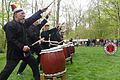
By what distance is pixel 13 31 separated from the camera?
23.9 ft

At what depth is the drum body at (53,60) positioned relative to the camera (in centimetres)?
761

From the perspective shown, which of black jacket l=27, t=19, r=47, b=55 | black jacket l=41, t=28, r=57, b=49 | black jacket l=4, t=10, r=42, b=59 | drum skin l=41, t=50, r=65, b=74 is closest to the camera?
black jacket l=4, t=10, r=42, b=59

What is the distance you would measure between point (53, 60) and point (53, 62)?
5 cm

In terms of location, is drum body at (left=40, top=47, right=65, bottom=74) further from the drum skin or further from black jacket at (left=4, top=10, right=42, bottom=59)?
black jacket at (left=4, top=10, right=42, bottom=59)

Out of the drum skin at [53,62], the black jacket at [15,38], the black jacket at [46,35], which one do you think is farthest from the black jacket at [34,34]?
the black jacket at [15,38]

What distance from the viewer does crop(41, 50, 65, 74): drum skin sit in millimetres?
7605

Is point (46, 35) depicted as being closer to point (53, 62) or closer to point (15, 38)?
point (53, 62)

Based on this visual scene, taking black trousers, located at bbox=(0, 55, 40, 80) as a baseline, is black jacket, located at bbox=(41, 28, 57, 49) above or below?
above

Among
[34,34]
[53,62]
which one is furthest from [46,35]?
[53,62]

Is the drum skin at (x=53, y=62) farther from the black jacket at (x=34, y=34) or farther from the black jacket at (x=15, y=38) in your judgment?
the black jacket at (x=34, y=34)

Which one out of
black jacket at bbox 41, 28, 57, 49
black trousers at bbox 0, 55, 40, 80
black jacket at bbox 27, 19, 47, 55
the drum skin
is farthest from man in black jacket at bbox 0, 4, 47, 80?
black jacket at bbox 41, 28, 57, 49

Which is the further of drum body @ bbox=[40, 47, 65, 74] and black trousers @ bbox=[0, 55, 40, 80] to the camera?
drum body @ bbox=[40, 47, 65, 74]

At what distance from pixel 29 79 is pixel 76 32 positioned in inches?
2367

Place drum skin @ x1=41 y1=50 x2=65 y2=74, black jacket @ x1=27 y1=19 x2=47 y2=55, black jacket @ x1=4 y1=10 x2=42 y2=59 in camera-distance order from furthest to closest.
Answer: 1. black jacket @ x1=27 y1=19 x2=47 y2=55
2. drum skin @ x1=41 y1=50 x2=65 y2=74
3. black jacket @ x1=4 y1=10 x2=42 y2=59
